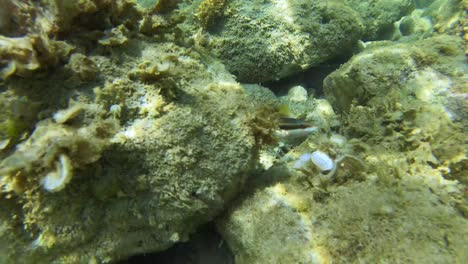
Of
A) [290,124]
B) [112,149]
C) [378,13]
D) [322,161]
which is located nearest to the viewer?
[112,149]

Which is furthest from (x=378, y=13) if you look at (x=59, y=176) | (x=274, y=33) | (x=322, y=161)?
(x=59, y=176)

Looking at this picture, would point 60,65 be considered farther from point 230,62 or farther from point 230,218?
point 230,62

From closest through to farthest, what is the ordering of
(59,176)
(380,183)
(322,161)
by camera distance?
(59,176), (380,183), (322,161)

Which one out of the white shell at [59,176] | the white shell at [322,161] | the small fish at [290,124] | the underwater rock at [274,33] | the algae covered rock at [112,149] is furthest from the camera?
the underwater rock at [274,33]

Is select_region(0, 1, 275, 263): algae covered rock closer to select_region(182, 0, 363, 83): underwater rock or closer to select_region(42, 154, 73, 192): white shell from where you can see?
select_region(42, 154, 73, 192): white shell

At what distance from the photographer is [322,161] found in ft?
8.63

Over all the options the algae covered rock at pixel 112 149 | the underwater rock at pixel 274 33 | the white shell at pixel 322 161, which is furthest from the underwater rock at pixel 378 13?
the algae covered rock at pixel 112 149

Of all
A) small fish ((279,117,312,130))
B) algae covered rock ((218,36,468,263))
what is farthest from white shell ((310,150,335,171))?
small fish ((279,117,312,130))

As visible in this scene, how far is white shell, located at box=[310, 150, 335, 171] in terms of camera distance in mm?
2592

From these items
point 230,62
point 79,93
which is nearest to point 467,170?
point 230,62

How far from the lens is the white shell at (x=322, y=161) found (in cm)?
259

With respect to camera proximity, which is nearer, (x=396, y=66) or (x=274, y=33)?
(x=396, y=66)

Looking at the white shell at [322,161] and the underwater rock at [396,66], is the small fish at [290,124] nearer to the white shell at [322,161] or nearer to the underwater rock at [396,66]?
the white shell at [322,161]

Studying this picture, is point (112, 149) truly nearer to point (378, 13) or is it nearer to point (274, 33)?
point (274, 33)
